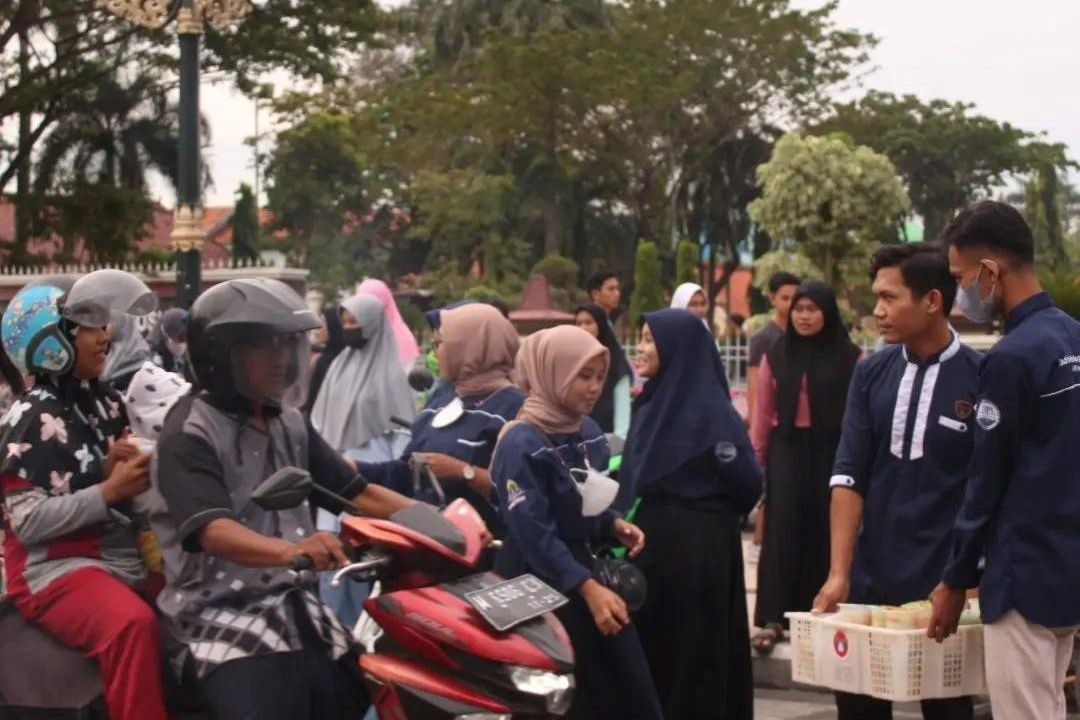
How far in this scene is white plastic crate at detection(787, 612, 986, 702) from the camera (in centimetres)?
463

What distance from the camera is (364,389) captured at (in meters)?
8.62

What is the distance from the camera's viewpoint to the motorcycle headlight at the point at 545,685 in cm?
392

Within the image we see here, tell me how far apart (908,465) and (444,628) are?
6.35ft

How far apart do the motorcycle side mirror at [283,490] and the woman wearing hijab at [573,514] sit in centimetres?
149

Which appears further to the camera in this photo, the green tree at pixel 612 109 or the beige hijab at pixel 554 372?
the green tree at pixel 612 109

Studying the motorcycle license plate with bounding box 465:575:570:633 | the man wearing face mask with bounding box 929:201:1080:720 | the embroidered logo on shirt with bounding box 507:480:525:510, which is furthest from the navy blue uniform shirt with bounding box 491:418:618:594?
the man wearing face mask with bounding box 929:201:1080:720

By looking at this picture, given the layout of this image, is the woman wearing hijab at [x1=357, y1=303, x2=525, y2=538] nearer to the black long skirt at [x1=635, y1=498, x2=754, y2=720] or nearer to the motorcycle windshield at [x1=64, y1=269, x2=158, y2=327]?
the black long skirt at [x1=635, y1=498, x2=754, y2=720]

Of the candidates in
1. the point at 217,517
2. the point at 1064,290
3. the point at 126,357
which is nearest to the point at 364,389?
the point at 126,357

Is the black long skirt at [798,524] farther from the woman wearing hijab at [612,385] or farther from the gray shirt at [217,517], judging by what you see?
the gray shirt at [217,517]

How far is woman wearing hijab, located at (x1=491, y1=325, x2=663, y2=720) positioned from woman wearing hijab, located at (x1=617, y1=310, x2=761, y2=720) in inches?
23.7

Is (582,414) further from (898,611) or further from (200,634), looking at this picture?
(200,634)

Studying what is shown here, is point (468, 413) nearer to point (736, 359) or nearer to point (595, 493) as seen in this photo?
point (595, 493)

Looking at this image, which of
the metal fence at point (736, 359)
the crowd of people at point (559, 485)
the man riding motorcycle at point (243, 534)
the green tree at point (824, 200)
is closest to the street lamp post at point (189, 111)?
the metal fence at point (736, 359)

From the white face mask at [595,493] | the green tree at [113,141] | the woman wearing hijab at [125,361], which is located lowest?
the white face mask at [595,493]
